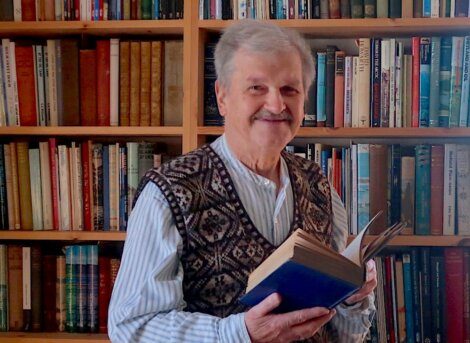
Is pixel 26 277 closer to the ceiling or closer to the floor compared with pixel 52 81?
closer to the floor

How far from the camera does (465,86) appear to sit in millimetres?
2115

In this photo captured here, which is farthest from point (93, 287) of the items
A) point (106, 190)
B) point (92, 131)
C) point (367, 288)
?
point (367, 288)

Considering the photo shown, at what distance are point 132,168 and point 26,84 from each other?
0.42 meters

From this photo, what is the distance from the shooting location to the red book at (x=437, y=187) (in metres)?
2.16

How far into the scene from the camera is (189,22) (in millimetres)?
2162

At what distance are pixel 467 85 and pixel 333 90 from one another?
383 mm

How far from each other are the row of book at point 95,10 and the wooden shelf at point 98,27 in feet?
0.12

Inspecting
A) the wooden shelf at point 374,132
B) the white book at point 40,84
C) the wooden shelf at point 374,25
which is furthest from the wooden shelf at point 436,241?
the white book at point 40,84

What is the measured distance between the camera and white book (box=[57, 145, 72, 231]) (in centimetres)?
228

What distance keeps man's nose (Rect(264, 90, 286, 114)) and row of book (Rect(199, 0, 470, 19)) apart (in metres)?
0.85

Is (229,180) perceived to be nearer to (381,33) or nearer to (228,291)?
(228,291)

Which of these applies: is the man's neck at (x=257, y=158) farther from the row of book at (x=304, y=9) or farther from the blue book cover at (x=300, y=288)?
the row of book at (x=304, y=9)

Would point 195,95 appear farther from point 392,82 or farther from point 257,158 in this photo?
point 257,158

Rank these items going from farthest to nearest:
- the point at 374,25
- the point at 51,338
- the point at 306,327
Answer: the point at 51,338
the point at 374,25
the point at 306,327
